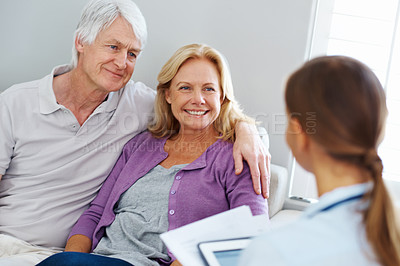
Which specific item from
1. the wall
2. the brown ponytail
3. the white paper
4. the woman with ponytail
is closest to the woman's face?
the wall

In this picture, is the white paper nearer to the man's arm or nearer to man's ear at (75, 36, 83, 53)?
the man's arm

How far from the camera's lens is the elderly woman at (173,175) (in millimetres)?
1481

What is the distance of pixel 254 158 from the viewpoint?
146 centimetres

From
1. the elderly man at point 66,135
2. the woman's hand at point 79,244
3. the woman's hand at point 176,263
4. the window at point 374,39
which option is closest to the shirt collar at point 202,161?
the elderly man at point 66,135

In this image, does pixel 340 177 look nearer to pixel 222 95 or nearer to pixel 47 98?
pixel 222 95

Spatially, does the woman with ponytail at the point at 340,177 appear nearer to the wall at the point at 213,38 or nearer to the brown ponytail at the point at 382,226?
the brown ponytail at the point at 382,226

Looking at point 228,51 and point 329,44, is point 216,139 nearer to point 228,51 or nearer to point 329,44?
point 228,51

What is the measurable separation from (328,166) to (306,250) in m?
0.18

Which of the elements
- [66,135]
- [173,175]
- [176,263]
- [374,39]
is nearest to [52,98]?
[66,135]

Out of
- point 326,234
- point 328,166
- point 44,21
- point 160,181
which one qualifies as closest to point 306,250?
point 326,234

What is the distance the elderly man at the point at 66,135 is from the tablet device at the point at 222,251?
0.67 metres

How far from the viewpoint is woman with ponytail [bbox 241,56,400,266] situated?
681 millimetres

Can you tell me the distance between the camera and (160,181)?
63.0 inches

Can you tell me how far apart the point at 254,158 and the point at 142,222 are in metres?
0.48
